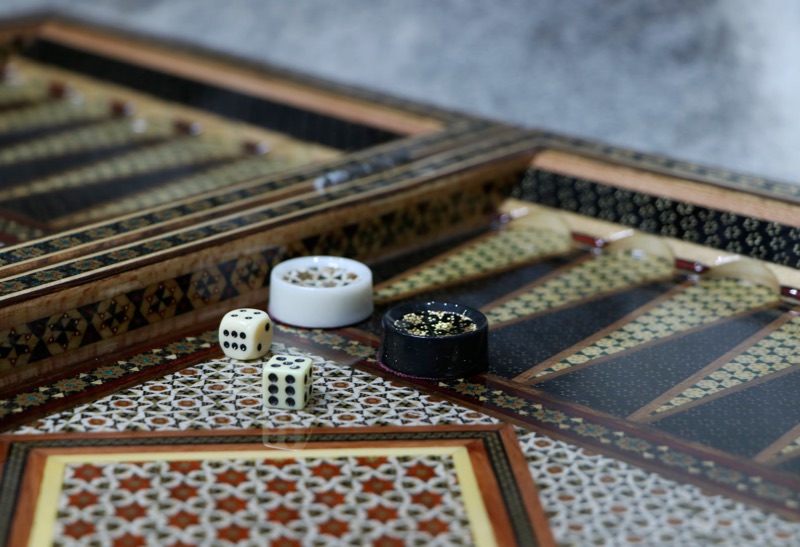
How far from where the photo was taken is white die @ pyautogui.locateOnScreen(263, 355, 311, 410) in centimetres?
274

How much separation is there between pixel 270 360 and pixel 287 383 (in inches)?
3.8

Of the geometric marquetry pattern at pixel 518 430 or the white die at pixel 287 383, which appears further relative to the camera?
the white die at pixel 287 383

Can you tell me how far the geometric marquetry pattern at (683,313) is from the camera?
3.16 meters

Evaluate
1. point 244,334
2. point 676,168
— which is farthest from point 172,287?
point 676,168

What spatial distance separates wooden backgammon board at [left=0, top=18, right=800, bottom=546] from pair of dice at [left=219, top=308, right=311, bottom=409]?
5 centimetres

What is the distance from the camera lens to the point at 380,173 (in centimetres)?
386

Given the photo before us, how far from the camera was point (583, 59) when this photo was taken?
6156 mm

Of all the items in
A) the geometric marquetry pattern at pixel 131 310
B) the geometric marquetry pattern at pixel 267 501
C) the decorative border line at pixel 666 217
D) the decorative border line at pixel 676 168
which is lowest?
the geometric marquetry pattern at pixel 267 501

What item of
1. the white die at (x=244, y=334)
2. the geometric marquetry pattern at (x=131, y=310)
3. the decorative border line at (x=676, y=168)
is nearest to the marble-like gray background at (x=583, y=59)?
the decorative border line at (x=676, y=168)

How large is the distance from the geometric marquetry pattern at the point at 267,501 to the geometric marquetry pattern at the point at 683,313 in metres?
0.64

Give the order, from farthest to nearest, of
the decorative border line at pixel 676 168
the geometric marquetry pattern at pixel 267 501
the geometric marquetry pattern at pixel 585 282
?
the decorative border line at pixel 676 168
the geometric marquetry pattern at pixel 585 282
the geometric marquetry pattern at pixel 267 501

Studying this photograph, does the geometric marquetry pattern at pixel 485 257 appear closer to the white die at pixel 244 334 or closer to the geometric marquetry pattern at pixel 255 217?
the geometric marquetry pattern at pixel 255 217

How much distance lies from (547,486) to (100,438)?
939 millimetres

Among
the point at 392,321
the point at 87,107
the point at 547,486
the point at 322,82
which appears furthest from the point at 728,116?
the point at 547,486
